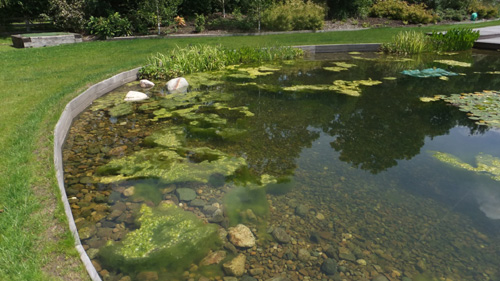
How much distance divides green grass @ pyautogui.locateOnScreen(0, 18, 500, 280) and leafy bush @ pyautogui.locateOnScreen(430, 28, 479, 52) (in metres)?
9.13

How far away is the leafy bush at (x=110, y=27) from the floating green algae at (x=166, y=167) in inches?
428

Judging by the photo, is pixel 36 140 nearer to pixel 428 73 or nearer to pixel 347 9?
pixel 428 73

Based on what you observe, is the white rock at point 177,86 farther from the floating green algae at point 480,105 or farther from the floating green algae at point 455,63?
the floating green algae at point 455,63

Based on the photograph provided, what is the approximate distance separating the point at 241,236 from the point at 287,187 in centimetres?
94

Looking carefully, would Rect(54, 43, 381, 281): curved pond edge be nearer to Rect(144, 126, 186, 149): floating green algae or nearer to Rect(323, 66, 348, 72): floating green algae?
Rect(144, 126, 186, 149): floating green algae

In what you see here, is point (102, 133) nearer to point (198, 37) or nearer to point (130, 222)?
point (130, 222)

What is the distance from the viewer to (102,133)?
5.04 metres

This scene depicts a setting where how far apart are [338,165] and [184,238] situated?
2151mm

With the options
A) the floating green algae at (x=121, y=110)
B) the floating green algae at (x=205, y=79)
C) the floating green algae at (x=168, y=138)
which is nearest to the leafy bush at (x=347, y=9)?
the floating green algae at (x=205, y=79)

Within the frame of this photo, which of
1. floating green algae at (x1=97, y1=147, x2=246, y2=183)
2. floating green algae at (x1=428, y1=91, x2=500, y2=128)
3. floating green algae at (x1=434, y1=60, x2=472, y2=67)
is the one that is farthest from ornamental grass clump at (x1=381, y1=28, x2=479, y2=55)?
floating green algae at (x1=97, y1=147, x2=246, y2=183)

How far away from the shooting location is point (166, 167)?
403 cm

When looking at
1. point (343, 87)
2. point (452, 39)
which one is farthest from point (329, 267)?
point (452, 39)

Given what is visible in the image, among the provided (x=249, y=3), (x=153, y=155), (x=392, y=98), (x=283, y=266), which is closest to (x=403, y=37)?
(x=392, y=98)

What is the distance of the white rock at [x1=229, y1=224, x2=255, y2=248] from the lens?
112 inches
